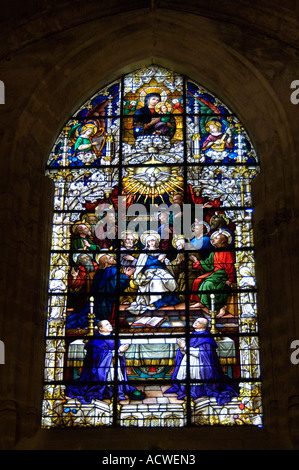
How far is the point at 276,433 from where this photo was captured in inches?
564

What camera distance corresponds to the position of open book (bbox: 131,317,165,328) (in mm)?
15603

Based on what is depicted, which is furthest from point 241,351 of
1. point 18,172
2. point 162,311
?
point 18,172

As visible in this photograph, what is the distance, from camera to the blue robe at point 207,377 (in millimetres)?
15031

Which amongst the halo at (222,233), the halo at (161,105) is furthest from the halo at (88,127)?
the halo at (222,233)

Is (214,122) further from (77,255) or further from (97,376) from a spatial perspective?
(97,376)

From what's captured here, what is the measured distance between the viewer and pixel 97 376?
15281 millimetres

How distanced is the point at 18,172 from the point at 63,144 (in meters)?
1.35

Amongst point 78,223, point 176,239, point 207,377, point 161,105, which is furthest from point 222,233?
point 161,105

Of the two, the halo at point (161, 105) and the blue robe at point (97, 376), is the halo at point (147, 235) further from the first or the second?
the halo at point (161, 105)

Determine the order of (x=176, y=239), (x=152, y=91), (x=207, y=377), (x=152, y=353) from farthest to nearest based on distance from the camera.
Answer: (x=152, y=91), (x=176, y=239), (x=152, y=353), (x=207, y=377)

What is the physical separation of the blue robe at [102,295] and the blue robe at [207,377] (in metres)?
1.25

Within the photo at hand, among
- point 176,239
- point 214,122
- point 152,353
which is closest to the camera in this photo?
point 152,353

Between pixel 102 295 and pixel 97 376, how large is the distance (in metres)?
1.27

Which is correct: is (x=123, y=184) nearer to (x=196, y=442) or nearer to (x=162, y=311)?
(x=162, y=311)
